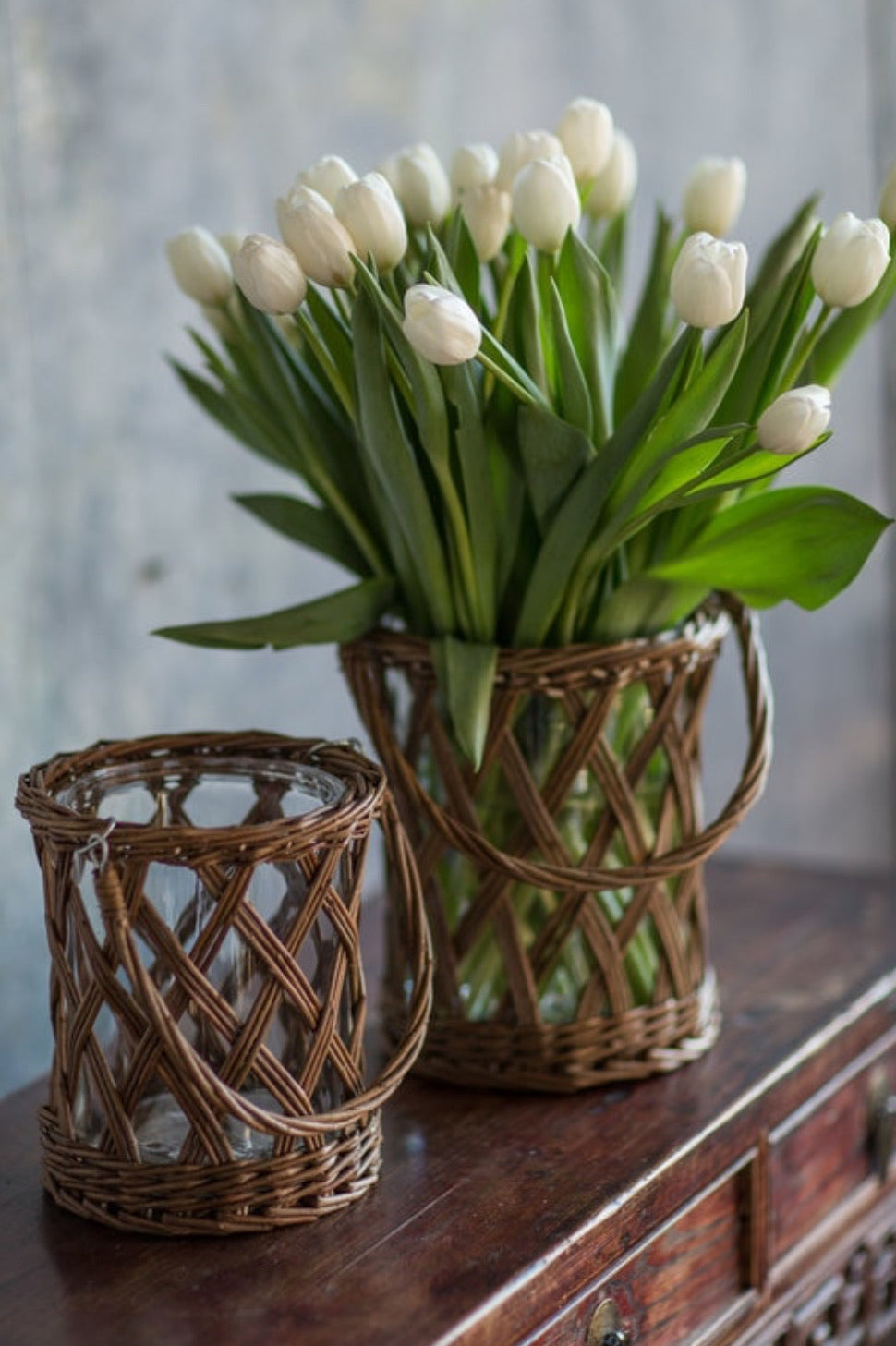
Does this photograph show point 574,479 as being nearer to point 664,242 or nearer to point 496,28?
point 664,242

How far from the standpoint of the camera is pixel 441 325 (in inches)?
29.9

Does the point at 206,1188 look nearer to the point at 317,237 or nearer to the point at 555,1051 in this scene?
the point at 555,1051

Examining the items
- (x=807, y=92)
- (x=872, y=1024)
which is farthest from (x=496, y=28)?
(x=872, y=1024)

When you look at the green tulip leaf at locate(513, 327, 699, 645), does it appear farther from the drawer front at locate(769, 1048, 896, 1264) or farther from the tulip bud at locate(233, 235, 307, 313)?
the drawer front at locate(769, 1048, 896, 1264)

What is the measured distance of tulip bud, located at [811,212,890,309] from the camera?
0.83 meters

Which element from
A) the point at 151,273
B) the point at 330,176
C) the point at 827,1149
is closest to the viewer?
the point at 330,176

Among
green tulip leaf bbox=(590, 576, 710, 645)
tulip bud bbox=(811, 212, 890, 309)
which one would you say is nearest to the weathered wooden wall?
green tulip leaf bbox=(590, 576, 710, 645)

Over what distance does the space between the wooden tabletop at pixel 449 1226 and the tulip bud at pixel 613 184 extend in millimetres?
478

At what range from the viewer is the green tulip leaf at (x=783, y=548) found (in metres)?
0.87

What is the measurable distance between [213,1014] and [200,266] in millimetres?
392

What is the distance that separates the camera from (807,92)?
76.6 inches

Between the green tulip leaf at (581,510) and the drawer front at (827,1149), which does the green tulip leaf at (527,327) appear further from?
the drawer front at (827,1149)

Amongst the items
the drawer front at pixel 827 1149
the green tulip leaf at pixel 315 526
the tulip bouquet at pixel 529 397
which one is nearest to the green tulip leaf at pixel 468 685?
the tulip bouquet at pixel 529 397

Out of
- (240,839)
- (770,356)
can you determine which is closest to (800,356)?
(770,356)
